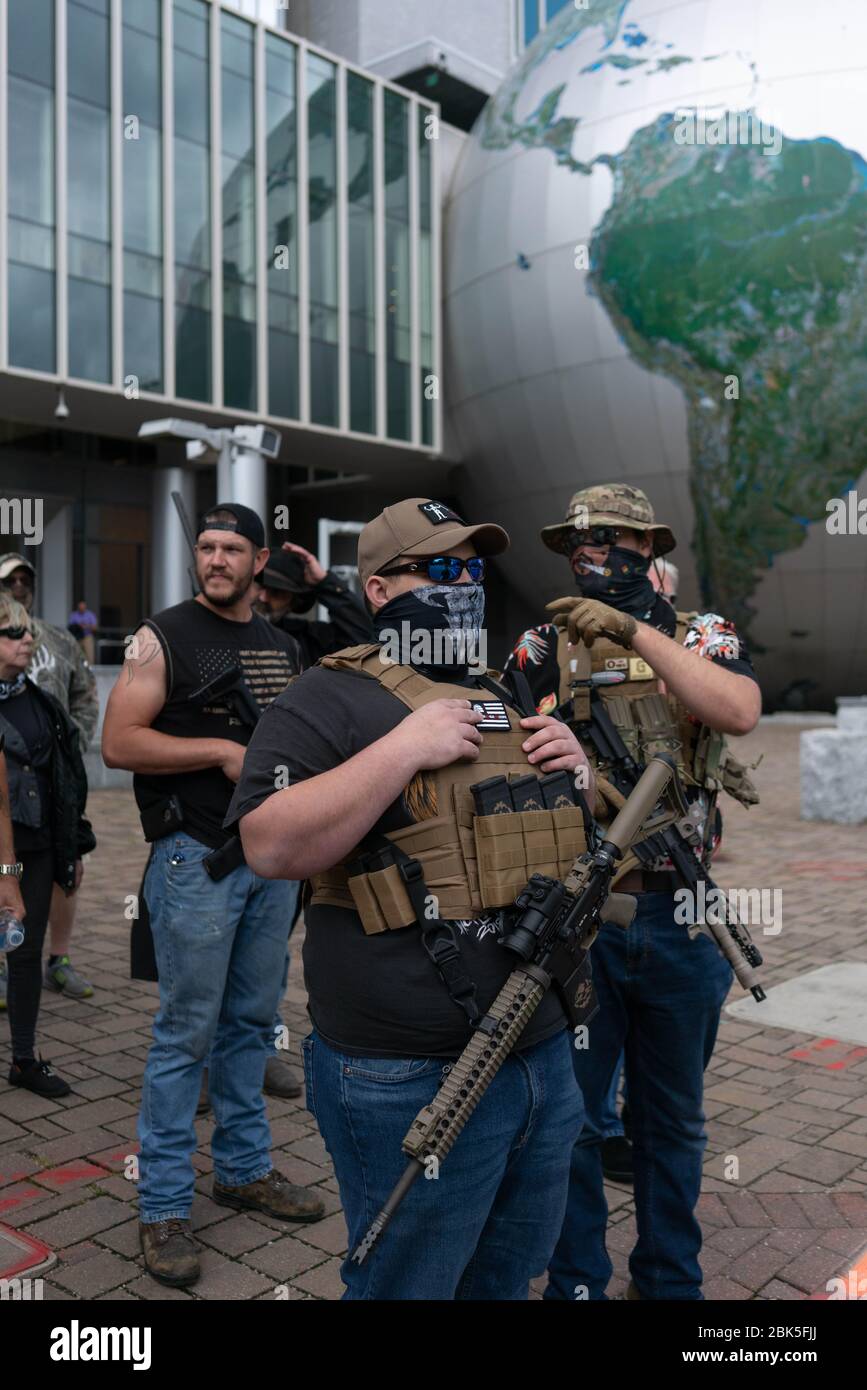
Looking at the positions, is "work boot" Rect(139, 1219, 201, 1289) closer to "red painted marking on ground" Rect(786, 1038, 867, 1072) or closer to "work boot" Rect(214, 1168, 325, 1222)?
"work boot" Rect(214, 1168, 325, 1222)

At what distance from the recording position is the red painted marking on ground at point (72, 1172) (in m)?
3.87

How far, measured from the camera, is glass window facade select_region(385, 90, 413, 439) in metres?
26.6

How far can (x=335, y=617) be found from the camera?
502 centimetres

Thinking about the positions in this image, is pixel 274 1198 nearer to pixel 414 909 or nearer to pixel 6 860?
pixel 6 860

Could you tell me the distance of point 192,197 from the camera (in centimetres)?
2247

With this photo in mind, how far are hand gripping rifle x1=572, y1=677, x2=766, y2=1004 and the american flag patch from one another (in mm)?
835

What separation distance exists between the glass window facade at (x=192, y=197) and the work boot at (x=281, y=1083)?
1963cm

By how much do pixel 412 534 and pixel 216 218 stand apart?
74.7ft

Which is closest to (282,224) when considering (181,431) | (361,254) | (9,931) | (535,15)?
(361,254)

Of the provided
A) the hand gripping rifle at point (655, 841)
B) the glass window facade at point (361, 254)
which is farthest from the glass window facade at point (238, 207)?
the hand gripping rifle at point (655, 841)

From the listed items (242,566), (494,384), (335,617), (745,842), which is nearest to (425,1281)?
(242,566)

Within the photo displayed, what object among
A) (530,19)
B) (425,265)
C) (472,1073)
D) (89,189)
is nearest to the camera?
(472,1073)

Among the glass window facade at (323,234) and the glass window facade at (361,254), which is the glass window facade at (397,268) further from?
the glass window facade at (323,234)

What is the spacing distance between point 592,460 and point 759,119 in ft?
24.4
